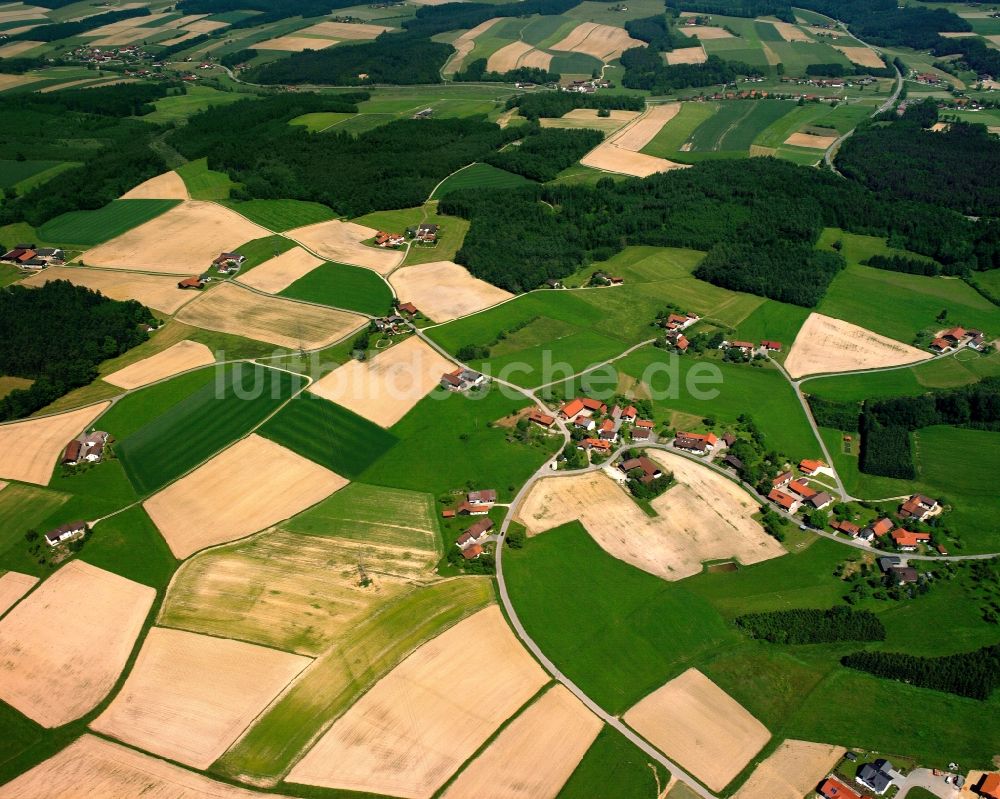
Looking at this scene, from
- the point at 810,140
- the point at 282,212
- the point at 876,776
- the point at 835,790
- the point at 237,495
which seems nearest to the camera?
the point at 835,790

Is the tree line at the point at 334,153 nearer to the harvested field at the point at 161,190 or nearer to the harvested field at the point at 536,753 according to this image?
the harvested field at the point at 161,190

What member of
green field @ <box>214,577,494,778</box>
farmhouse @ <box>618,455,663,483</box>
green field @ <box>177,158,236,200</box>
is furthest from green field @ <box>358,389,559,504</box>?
green field @ <box>177,158,236,200</box>

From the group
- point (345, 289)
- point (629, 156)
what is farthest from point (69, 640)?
point (629, 156)

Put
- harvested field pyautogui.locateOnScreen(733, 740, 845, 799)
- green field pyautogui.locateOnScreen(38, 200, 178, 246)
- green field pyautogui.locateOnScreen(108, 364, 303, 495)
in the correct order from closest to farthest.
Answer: harvested field pyautogui.locateOnScreen(733, 740, 845, 799) < green field pyautogui.locateOnScreen(108, 364, 303, 495) < green field pyautogui.locateOnScreen(38, 200, 178, 246)

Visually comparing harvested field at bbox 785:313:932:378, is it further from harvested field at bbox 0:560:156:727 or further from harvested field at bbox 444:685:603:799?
harvested field at bbox 0:560:156:727

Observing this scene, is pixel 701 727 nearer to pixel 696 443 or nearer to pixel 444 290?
pixel 696 443

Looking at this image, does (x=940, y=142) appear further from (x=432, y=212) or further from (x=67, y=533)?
(x=67, y=533)

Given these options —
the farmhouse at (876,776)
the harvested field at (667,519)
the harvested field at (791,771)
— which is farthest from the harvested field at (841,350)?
the farmhouse at (876,776)
